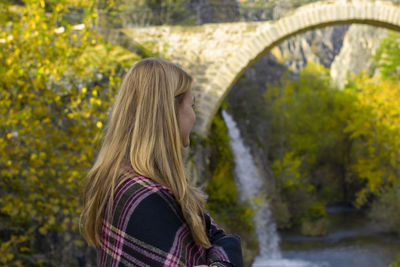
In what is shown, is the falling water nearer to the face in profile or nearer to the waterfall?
the waterfall

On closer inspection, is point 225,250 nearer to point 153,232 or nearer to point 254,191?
point 153,232

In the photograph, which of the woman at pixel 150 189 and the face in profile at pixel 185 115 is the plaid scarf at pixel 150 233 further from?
the face in profile at pixel 185 115

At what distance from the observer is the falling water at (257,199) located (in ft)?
38.7

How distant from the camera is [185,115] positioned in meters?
1.24

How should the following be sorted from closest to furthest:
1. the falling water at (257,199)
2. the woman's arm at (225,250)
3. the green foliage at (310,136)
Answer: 1. the woman's arm at (225,250)
2. the falling water at (257,199)
3. the green foliage at (310,136)

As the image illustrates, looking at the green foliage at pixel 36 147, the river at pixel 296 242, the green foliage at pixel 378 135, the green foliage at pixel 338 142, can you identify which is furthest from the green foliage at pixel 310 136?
the green foliage at pixel 36 147

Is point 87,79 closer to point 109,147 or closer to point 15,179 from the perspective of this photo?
point 15,179

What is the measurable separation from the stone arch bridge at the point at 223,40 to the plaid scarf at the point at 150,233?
5944mm

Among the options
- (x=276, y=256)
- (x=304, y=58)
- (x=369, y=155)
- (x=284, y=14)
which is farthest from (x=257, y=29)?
(x=304, y=58)

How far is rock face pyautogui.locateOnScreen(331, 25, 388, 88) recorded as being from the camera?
27203mm

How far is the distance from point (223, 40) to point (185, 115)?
6266 millimetres

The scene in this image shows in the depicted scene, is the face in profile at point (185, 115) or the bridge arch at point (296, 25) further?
the bridge arch at point (296, 25)

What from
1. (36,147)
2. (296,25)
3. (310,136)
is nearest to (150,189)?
(36,147)

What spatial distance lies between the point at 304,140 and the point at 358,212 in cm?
363
